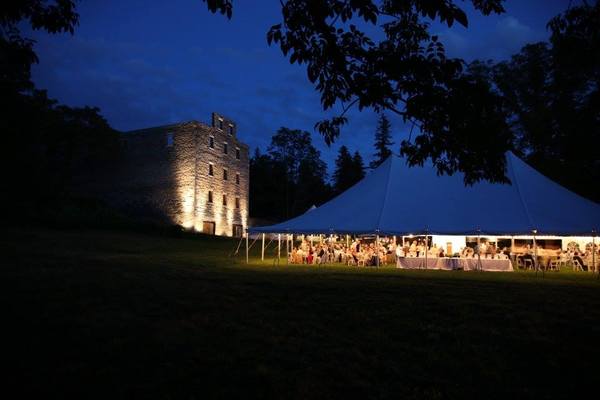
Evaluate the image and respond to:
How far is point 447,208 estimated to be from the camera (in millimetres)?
12812

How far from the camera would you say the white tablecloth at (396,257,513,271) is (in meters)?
12.5

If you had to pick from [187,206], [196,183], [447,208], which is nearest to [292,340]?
[447,208]

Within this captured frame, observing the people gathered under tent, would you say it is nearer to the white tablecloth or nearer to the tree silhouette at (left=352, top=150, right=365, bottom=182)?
the white tablecloth

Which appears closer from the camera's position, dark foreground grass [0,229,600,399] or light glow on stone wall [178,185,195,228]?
dark foreground grass [0,229,600,399]

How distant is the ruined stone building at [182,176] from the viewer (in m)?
27.1

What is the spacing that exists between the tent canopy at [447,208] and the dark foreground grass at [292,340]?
12.6ft

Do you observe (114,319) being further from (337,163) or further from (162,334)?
(337,163)

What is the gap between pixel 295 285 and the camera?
324 inches

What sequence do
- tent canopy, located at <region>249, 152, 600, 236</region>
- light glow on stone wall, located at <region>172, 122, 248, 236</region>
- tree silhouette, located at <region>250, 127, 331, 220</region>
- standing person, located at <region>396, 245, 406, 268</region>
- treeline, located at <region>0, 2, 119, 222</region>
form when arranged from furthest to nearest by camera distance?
1. tree silhouette, located at <region>250, 127, 331, 220</region>
2. light glow on stone wall, located at <region>172, 122, 248, 236</region>
3. treeline, located at <region>0, 2, 119, 222</region>
4. standing person, located at <region>396, 245, 406, 268</region>
5. tent canopy, located at <region>249, 152, 600, 236</region>

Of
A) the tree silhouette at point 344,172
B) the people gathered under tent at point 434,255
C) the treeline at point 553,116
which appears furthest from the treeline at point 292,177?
the people gathered under tent at point 434,255

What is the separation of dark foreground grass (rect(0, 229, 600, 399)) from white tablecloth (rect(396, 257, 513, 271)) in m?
4.39

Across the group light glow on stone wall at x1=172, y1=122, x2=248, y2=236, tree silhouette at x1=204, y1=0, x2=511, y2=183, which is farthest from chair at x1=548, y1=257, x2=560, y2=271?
light glow on stone wall at x1=172, y1=122, x2=248, y2=236

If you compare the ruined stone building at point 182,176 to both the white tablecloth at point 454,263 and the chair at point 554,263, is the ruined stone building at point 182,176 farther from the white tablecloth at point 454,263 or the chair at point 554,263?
the chair at point 554,263

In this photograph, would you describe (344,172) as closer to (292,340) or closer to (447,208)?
(447,208)
